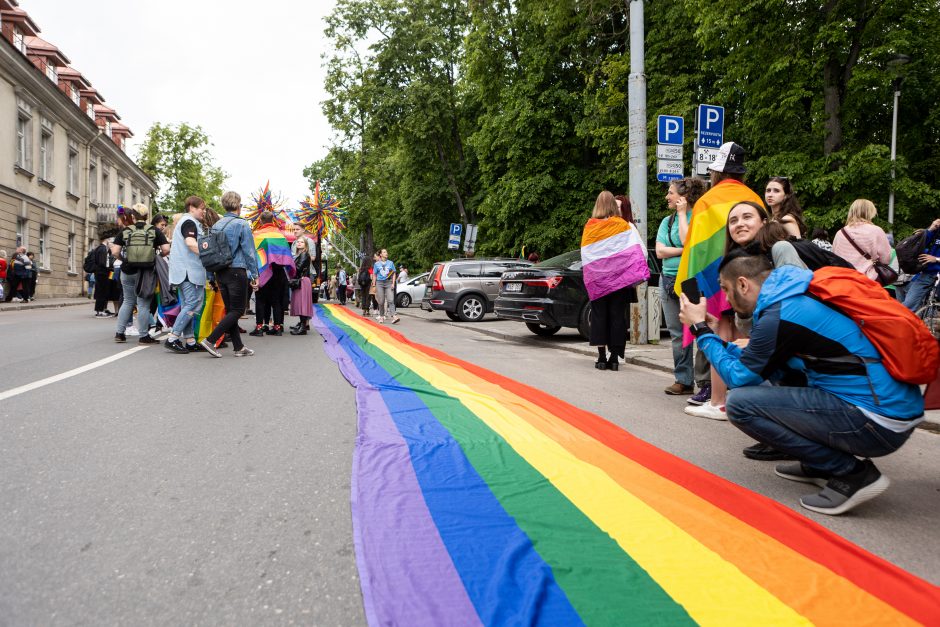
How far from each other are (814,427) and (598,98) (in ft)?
57.3

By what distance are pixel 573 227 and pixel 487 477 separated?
19196mm

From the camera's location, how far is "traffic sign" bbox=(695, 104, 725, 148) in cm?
943

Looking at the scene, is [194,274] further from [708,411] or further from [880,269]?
[880,269]

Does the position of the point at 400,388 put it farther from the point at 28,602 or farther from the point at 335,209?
the point at 335,209

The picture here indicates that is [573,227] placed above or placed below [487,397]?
above

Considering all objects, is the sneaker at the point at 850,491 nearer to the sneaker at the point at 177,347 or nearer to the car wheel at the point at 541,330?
the sneaker at the point at 177,347

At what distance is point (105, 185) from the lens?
4191 cm

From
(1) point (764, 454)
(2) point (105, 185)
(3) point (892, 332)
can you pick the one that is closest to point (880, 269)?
(1) point (764, 454)

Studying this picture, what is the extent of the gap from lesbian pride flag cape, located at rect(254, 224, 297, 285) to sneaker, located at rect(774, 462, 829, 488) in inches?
380

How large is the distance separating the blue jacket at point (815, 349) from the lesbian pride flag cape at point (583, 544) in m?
0.63

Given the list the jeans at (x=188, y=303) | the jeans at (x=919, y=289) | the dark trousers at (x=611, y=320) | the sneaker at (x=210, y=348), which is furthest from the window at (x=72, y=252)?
the jeans at (x=919, y=289)

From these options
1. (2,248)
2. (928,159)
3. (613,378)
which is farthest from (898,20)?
(2,248)

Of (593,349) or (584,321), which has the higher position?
(584,321)

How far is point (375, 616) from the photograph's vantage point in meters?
2.12
